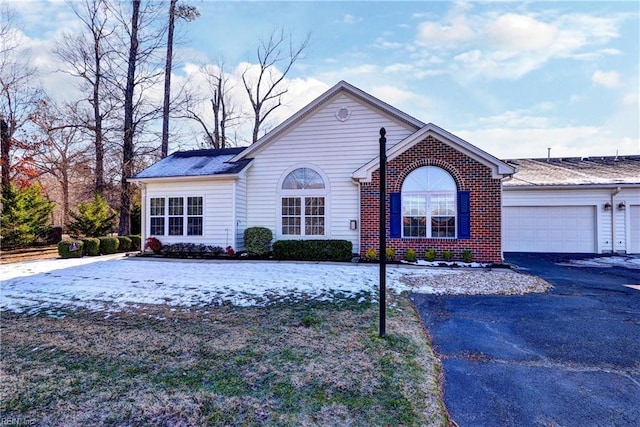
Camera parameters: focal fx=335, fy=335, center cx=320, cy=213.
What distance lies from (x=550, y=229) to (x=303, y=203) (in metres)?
10.7

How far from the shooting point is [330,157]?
12445 mm

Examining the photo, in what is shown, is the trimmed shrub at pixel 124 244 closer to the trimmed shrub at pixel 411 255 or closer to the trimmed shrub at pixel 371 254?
the trimmed shrub at pixel 371 254

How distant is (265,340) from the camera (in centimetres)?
412

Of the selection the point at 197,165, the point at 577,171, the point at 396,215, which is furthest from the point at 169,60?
the point at 577,171

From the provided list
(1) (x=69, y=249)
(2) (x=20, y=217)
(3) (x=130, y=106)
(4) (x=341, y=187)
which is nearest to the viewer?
(4) (x=341, y=187)

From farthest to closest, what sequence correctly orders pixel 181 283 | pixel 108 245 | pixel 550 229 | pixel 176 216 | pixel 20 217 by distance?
pixel 20 217, pixel 108 245, pixel 550 229, pixel 176 216, pixel 181 283

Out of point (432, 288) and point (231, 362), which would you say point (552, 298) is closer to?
point (432, 288)

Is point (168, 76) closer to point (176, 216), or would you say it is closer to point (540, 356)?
point (176, 216)

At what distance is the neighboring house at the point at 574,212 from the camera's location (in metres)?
13.7

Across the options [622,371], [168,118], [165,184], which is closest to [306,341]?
[622,371]

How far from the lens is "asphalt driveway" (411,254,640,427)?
2709 mm

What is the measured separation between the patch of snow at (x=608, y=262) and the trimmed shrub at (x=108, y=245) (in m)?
17.7

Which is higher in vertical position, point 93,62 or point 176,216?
point 93,62

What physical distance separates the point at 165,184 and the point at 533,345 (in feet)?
43.0
